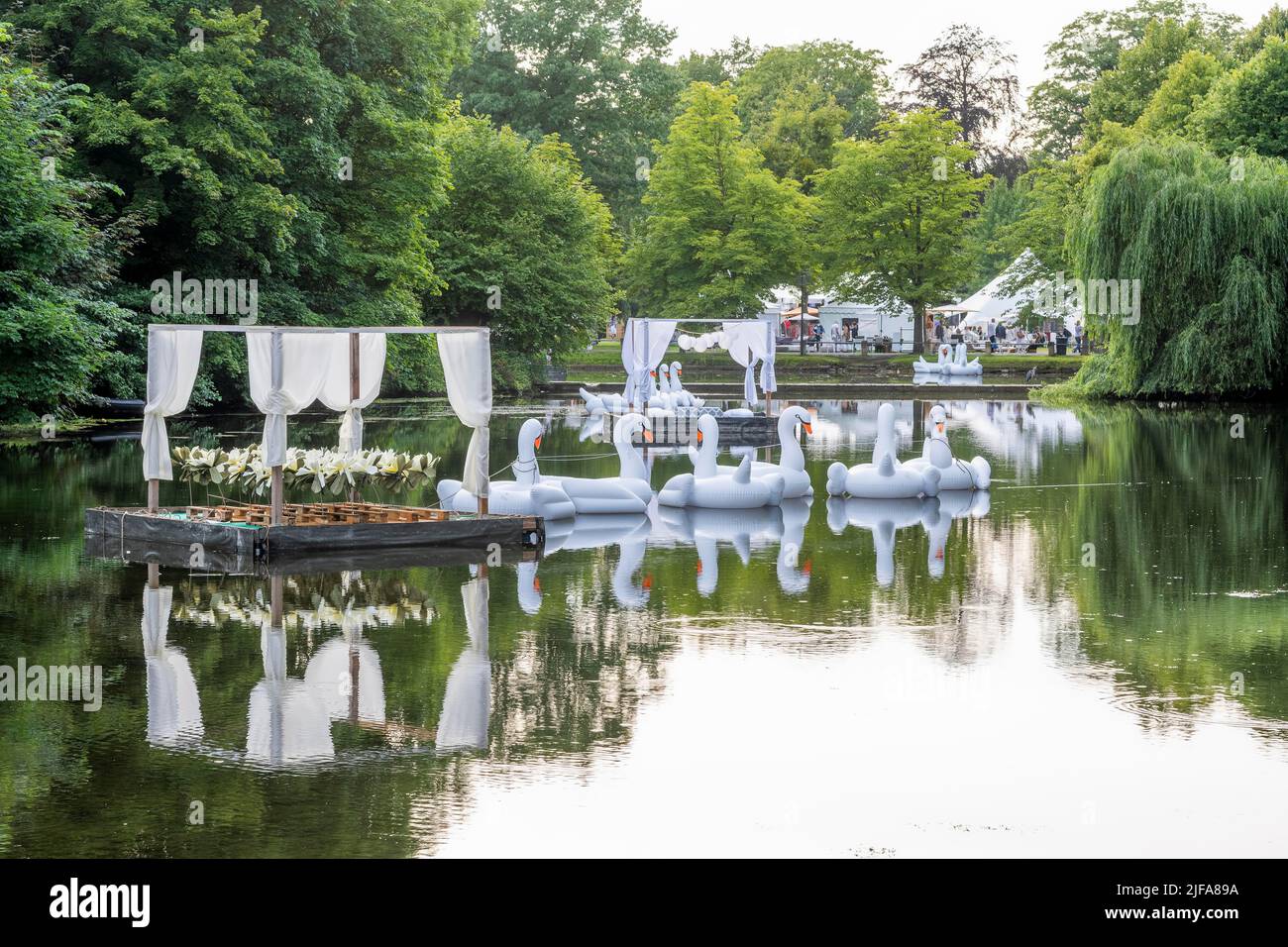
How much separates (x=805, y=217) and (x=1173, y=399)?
2756 cm

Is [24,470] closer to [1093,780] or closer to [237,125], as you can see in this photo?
[237,125]

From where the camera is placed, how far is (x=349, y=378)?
1850cm

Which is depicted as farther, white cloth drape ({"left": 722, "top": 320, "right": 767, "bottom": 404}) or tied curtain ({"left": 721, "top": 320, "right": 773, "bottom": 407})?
white cloth drape ({"left": 722, "top": 320, "right": 767, "bottom": 404})

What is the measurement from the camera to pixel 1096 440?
35.2 meters

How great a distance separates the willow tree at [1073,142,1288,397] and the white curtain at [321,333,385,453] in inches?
1168

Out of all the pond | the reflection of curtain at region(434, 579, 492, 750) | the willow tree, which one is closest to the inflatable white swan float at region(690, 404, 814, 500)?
the pond

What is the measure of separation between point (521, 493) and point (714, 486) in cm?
356

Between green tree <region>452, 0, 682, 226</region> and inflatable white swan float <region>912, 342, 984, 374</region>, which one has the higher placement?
green tree <region>452, 0, 682, 226</region>

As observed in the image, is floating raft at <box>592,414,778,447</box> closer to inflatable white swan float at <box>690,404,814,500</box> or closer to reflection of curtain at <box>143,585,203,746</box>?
inflatable white swan float at <box>690,404,814,500</box>

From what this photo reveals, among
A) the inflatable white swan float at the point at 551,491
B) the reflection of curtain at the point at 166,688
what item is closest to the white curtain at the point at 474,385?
the inflatable white swan float at the point at 551,491

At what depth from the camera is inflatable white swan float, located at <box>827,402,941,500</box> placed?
80.1 feet

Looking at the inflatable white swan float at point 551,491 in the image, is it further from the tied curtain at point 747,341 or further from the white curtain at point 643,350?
the tied curtain at point 747,341

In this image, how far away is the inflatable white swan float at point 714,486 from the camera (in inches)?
917

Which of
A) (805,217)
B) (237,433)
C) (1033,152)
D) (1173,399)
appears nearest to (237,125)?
(237,433)
